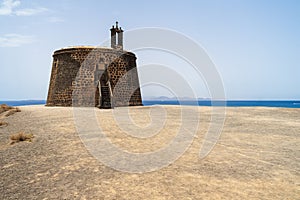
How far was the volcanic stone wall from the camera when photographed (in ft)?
70.8

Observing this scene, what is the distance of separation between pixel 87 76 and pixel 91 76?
0.38 m

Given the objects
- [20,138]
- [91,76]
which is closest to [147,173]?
[20,138]

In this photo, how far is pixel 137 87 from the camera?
2538cm

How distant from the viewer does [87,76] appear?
2178cm

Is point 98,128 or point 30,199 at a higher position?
point 98,128

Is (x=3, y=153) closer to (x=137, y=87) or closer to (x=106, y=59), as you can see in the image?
(x=106, y=59)

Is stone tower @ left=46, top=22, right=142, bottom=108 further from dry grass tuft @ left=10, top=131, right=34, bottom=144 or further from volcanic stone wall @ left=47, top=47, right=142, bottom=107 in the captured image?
dry grass tuft @ left=10, top=131, right=34, bottom=144

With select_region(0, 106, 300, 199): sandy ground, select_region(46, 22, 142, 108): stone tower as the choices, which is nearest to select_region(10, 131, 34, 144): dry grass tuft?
select_region(0, 106, 300, 199): sandy ground

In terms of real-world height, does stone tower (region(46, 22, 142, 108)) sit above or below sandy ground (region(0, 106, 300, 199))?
above

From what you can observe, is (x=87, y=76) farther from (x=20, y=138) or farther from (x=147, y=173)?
(x=147, y=173)

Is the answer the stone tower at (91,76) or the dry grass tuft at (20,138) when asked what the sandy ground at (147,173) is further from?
the stone tower at (91,76)

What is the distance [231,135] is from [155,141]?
12.3ft

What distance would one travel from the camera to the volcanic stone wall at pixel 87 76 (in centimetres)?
2158

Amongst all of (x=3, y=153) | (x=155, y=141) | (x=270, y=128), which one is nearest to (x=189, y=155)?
(x=155, y=141)
